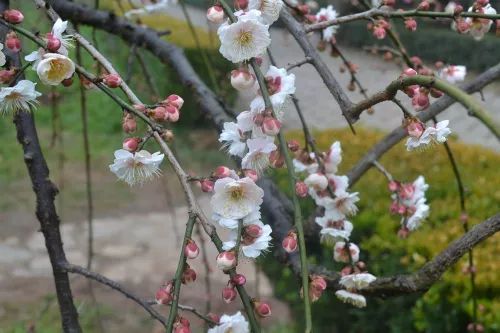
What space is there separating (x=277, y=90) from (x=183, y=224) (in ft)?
12.6

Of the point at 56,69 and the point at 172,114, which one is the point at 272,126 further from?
the point at 56,69

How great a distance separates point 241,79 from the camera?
0.80 metres

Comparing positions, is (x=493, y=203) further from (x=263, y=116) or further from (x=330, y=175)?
(x=263, y=116)

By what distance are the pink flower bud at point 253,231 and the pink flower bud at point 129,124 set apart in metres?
0.15

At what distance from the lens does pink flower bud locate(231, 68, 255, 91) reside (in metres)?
0.81

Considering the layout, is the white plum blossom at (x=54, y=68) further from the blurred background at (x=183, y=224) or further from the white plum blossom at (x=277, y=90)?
the blurred background at (x=183, y=224)

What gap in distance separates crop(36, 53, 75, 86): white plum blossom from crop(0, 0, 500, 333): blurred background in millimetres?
435

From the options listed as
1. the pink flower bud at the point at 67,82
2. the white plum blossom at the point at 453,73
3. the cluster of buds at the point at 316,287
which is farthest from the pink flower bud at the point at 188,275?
the white plum blossom at the point at 453,73

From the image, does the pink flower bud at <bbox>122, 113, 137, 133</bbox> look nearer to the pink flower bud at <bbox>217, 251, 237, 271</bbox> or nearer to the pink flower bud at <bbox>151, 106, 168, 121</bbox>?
the pink flower bud at <bbox>151, 106, 168, 121</bbox>

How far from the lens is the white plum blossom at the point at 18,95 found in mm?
808

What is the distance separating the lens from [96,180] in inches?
207

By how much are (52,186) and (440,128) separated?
0.53 m

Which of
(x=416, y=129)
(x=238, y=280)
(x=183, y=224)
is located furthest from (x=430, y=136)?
(x=183, y=224)

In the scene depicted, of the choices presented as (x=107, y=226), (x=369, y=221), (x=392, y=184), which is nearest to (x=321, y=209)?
(x=392, y=184)
